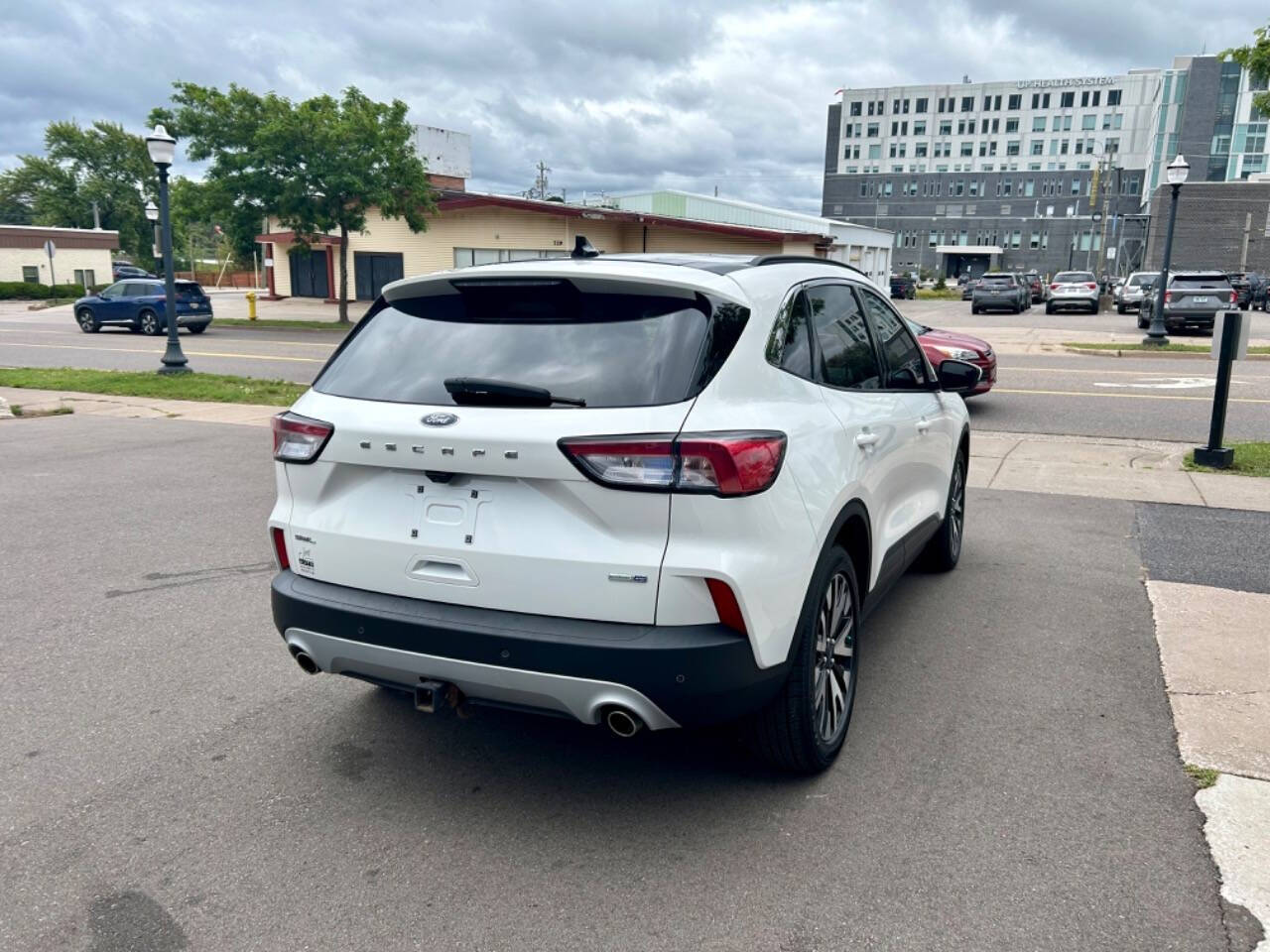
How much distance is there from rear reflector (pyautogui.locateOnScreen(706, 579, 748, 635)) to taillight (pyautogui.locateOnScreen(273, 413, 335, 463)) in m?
1.37

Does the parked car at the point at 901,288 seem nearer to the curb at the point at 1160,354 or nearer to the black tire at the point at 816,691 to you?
the curb at the point at 1160,354

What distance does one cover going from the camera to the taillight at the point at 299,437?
11.1 ft

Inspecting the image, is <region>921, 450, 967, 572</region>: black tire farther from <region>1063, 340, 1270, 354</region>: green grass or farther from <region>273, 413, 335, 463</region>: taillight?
<region>1063, 340, 1270, 354</region>: green grass

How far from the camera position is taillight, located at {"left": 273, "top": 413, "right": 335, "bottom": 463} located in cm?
339

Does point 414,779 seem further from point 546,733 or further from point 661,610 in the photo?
point 661,610

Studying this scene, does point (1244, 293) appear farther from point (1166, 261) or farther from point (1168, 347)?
point (1168, 347)

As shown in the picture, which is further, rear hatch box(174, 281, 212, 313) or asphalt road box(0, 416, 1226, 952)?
rear hatch box(174, 281, 212, 313)

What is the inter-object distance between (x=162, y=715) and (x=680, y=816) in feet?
7.22

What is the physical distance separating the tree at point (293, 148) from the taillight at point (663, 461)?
98.8ft

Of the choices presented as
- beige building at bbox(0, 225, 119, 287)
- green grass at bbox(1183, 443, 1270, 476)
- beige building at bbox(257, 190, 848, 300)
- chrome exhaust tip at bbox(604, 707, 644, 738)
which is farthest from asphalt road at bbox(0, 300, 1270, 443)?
beige building at bbox(0, 225, 119, 287)

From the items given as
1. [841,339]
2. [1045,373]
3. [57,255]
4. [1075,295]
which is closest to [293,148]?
[1045,373]

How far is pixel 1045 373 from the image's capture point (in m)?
17.9

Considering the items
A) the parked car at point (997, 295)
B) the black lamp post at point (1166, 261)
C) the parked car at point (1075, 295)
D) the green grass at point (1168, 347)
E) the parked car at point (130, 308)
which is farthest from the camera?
the parked car at point (997, 295)

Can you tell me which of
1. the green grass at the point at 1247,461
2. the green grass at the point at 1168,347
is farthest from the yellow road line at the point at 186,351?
the green grass at the point at 1168,347
